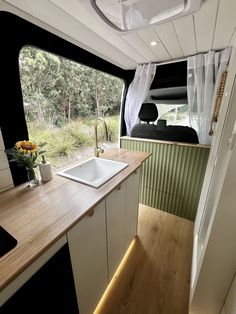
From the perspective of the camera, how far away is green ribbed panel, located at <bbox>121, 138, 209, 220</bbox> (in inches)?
70.6

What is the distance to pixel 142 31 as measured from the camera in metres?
1.17

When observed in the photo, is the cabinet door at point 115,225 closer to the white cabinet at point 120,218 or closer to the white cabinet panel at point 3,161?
the white cabinet at point 120,218

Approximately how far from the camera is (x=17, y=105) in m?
1.03

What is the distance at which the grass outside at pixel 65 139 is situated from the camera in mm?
1284

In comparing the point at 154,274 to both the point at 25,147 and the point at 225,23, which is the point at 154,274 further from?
the point at 225,23

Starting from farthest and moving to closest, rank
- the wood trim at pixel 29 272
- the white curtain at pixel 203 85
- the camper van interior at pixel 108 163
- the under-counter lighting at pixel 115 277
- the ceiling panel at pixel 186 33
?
the white curtain at pixel 203 85 → the under-counter lighting at pixel 115 277 → the ceiling panel at pixel 186 33 → the camper van interior at pixel 108 163 → the wood trim at pixel 29 272

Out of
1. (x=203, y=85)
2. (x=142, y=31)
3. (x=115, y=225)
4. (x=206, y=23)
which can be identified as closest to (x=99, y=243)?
(x=115, y=225)

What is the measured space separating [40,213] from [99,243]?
1.46 feet

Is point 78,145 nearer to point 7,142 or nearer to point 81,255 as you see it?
point 7,142

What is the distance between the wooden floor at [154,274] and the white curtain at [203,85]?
4.04ft

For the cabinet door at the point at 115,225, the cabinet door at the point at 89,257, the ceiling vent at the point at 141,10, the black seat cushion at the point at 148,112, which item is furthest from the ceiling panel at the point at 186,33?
the cabinet door at the point at 89,257

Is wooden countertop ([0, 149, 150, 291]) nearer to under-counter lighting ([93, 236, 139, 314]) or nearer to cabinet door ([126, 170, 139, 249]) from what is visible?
cabinet door ([126, 170, 139, 249])

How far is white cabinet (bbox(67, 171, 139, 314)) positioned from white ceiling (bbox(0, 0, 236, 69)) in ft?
3.94

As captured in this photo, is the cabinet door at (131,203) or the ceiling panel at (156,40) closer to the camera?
the ceiling panel at (156,40)
